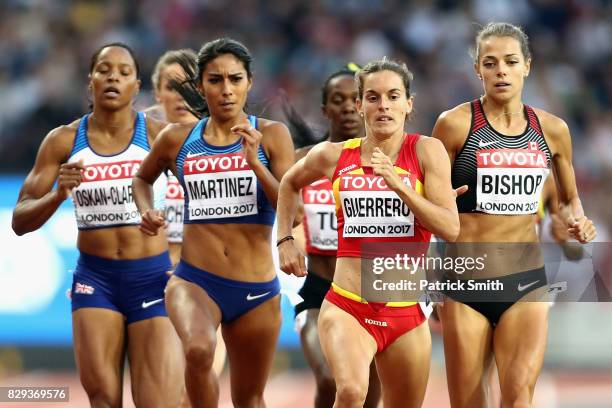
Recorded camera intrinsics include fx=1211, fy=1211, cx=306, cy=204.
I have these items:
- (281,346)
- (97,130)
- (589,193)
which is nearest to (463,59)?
(589,193)

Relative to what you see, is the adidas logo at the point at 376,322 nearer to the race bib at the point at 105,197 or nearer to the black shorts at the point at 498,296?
the black shorts at the point at 498,296

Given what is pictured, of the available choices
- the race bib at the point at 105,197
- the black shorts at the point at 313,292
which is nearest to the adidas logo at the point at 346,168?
the race bib at the point at 105,197

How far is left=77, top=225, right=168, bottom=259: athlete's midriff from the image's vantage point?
7.36 metres

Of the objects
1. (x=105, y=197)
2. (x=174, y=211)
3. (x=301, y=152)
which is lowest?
(x=174, y=211)

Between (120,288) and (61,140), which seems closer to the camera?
(120,288)

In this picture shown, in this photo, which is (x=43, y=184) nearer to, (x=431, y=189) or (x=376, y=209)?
(x=376, y=209)

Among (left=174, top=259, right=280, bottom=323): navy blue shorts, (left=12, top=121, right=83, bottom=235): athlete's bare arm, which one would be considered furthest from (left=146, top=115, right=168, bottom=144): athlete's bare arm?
(left=174, top=259, right=280, bottom=323): navy blue shorts

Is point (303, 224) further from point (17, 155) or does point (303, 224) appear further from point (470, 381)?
point (17, 155)

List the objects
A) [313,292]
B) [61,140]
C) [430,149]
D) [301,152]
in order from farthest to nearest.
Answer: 1. [301,152]
2. [313,292]
3. [61,140]
4. [430,149]

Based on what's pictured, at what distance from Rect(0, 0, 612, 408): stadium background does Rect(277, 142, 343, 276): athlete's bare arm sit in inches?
230

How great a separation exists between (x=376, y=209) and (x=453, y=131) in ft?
2.66

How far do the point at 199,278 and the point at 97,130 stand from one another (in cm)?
122

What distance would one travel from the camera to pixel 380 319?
6352 mm

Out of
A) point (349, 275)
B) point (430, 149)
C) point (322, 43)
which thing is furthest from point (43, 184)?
point (322, 43)
